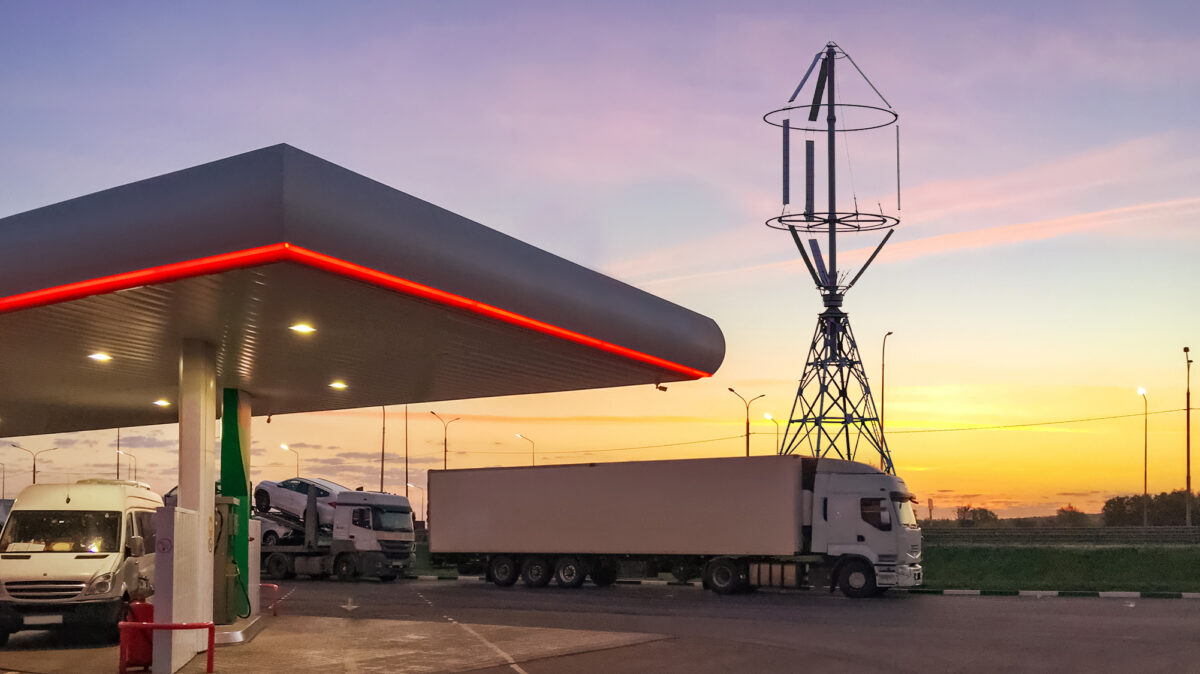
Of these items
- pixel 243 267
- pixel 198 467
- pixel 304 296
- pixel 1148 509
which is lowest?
pixel 1148 509

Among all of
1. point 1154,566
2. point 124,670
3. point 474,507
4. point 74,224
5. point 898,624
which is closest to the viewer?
point 74,224

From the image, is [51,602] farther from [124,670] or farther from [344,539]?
[344,539]

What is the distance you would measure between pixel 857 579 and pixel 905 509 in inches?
85.2

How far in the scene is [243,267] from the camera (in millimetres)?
13625

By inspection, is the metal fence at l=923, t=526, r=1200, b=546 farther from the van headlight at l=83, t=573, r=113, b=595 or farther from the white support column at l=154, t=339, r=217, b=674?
the van headlight at l=83, t=573, r=113, b=595

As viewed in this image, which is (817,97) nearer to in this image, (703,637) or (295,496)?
(295,496)

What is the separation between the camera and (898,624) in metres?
23.7

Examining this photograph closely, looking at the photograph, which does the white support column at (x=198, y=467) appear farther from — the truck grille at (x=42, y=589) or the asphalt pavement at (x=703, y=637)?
the truck grille at (x=42, y=589)

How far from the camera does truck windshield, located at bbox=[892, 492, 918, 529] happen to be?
3325 centimetres

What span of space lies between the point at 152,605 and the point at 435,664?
3637mm

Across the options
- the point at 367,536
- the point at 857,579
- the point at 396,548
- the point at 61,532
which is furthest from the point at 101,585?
the point at 396,548

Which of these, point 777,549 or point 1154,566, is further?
point 1154,566

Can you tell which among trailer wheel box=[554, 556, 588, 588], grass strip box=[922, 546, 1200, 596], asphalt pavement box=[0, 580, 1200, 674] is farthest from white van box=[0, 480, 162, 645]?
grass strip box=[922, 546, 1200, 596]

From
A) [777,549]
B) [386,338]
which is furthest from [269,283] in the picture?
[777,549]
